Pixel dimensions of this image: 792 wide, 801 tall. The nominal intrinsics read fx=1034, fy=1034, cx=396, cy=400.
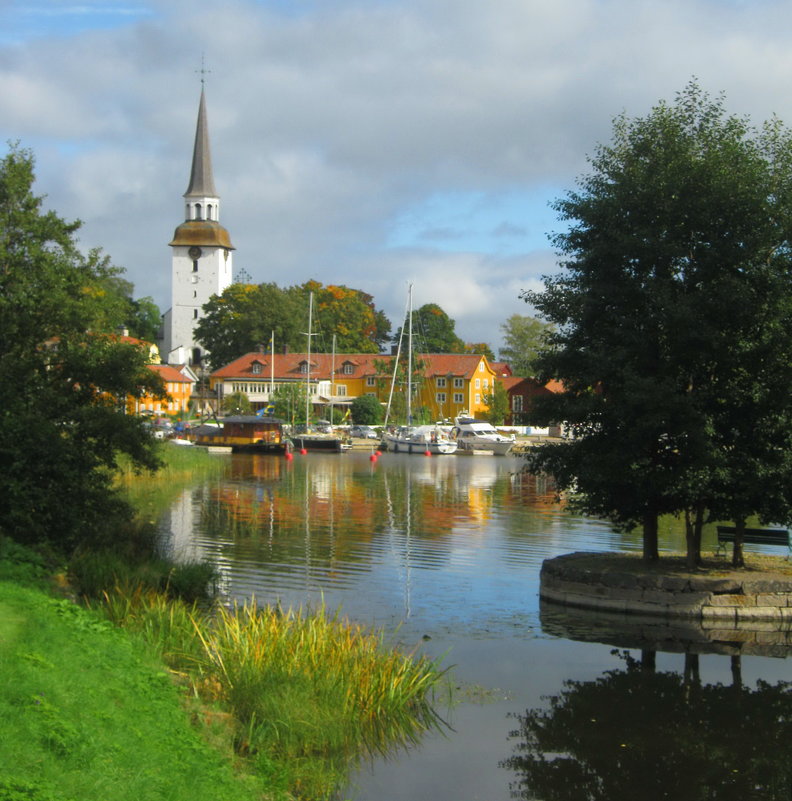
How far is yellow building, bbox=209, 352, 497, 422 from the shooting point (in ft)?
374

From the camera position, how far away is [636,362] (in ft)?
66.1

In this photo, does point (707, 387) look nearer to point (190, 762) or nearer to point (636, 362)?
point (636, 362)

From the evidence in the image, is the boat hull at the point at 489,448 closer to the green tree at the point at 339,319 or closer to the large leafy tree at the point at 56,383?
the green tree at the point at 339,319

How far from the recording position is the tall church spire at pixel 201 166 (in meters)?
137

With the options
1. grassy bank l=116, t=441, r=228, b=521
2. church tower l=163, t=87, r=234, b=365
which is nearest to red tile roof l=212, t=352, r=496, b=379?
church tower l=163, t=87, r=234, b=365

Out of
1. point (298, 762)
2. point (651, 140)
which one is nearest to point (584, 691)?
point (298, 762)

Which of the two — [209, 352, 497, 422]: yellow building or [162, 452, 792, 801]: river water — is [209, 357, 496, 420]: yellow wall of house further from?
[162, 452, 792, 801]: river water

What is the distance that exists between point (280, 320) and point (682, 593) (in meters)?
103

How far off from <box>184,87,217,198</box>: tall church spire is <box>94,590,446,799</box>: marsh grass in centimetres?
13077

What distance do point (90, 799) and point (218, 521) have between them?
27346mm

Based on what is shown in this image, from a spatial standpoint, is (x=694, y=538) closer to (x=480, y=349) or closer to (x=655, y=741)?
(x=655, y=741)

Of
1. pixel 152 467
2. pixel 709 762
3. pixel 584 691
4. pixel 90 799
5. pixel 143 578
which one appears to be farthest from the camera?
pixel 152 467

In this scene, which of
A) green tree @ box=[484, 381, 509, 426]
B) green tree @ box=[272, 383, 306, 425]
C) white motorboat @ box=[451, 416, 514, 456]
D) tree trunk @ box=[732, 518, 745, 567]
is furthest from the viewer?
green tree @ box=[484, 381, 509, 426]

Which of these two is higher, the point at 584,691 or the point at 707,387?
the point at 707,387
